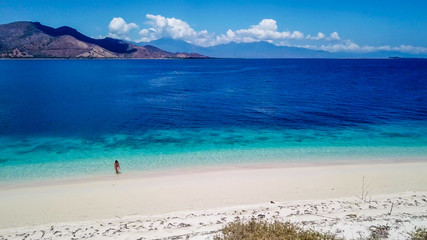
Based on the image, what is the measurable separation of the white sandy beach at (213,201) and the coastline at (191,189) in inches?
2.3

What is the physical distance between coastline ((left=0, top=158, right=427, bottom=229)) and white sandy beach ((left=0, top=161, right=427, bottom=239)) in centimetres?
6

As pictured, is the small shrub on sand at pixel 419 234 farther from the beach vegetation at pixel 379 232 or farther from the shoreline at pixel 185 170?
the shoreline at pixel 185 170

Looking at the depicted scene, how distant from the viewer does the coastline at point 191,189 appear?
16234 mm

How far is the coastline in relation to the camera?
53.3ft

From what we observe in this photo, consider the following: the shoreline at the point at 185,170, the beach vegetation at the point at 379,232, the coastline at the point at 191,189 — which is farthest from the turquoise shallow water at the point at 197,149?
the beach vegetation at the point at 379,232

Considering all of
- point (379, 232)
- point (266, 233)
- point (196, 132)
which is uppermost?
point (266, 233)

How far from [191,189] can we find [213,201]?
2.36 meters

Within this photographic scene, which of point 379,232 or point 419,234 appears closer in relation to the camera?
point 419,234

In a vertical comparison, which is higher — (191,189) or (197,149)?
(197,149)

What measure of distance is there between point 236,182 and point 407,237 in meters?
10.6

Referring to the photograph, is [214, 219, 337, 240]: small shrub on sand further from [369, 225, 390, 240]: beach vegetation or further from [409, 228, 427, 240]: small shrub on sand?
[409, 228, 427, 240]: small shrub on sand

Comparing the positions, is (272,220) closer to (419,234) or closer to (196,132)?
(419,234)

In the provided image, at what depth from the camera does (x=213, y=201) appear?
17.1m

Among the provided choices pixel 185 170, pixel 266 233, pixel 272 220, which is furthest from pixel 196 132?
pixel 266 233
